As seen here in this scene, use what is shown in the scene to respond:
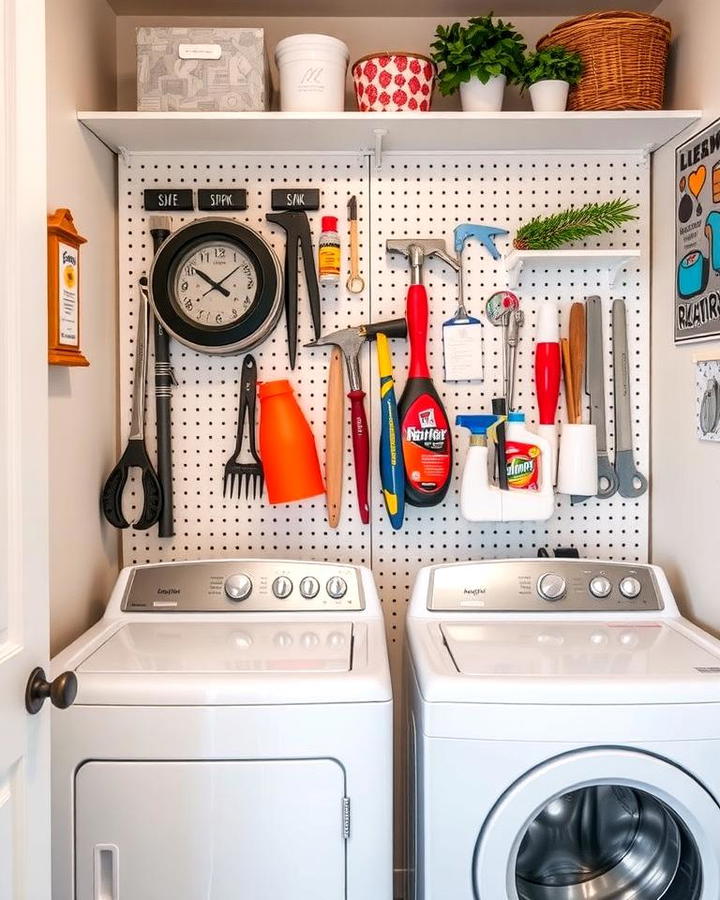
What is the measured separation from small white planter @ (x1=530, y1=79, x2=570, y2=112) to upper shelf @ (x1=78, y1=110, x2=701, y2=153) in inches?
1.6

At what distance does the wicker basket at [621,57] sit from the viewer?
1.86 metres

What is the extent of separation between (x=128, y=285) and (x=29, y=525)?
44.8 inches

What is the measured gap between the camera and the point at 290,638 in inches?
67.0

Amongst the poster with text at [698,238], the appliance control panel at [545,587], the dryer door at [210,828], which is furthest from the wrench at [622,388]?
the dryer door at [210,828]

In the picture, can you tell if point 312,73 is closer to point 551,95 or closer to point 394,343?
point 551,95

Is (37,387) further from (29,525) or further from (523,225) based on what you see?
(523,225)

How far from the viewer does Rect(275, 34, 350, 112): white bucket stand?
190cm

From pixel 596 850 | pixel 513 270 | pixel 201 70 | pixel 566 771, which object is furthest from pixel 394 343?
pixel 596 850

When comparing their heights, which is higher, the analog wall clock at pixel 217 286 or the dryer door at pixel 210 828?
the analog wall clock at pixel 217 286

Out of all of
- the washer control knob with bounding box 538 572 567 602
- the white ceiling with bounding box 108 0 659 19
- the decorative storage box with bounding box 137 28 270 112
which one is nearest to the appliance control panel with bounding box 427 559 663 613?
the washer control knob with bounding box 538 572 567 602

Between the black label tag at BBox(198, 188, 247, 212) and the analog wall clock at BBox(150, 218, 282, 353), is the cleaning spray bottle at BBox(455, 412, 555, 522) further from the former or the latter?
the black label tag at BBox(198, 188, 247, 212)

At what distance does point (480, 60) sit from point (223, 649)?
57.4 inches

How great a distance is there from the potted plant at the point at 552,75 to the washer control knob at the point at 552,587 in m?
1.11

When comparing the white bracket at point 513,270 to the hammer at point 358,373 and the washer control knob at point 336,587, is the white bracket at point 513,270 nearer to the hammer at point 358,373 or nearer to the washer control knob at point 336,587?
the hammer at point 358,373
